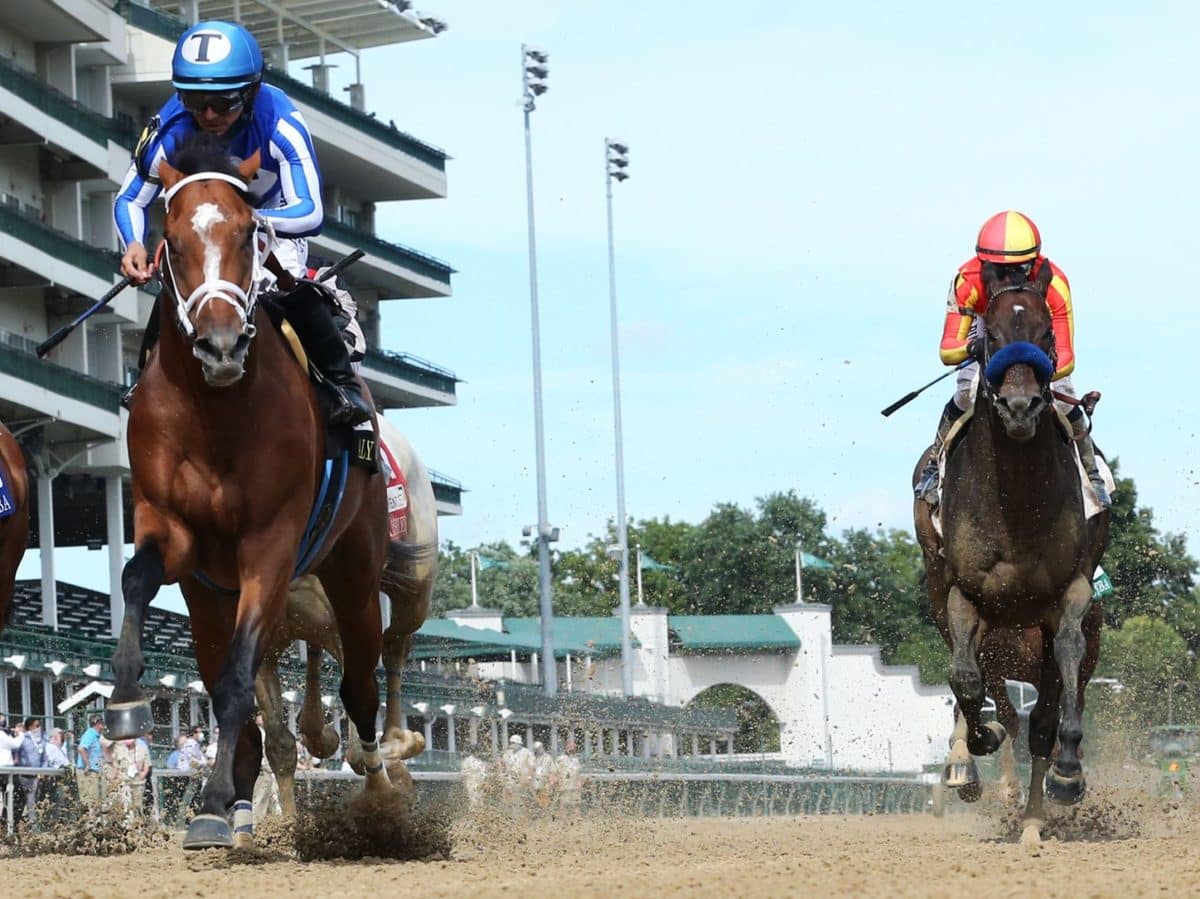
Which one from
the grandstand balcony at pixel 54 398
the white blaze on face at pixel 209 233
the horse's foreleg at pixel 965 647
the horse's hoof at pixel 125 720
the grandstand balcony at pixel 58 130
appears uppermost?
the grandstand balcony at pixel 58 130

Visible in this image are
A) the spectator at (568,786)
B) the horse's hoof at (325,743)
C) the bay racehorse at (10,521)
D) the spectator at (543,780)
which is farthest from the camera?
the spectator at (568,786)

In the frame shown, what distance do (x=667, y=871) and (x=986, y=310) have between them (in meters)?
3.82

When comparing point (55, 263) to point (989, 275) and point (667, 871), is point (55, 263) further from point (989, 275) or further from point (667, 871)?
point (667, 871)

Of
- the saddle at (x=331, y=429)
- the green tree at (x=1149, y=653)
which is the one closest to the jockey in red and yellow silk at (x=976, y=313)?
the saddle at (x=331, y=429)

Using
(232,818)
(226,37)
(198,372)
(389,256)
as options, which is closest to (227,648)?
(232,818)

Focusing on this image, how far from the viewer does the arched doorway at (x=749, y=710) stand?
78.4 m

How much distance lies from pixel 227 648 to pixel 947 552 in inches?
161

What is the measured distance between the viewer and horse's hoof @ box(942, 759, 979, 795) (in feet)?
44.7

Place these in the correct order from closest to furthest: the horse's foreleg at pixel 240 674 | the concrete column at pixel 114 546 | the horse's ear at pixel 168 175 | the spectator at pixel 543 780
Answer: the horse's foreleg at pixel 240 674
the horse's ear at pixel 168 175
the spectator at pixel 543 780
the concrete column at pixel 114 546

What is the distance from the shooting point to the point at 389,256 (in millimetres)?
61406

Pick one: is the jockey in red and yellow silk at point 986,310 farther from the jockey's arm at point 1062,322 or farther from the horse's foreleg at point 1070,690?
the horse's foreleg at point 1070,690

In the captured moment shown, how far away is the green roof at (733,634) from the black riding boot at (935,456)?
2418 inches

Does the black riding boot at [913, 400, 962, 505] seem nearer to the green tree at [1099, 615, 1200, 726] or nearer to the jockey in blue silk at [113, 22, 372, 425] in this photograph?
the jockey in blue silk at [113, 22, 372, 425]

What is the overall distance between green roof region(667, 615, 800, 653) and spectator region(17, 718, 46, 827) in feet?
180
